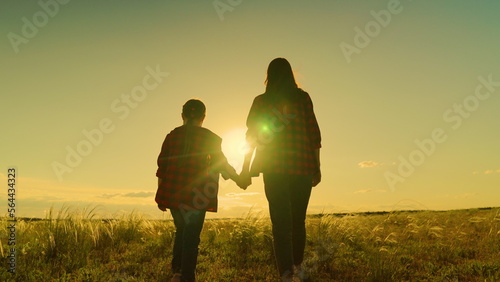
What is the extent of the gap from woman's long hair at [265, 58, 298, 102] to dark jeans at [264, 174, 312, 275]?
3.06 feet

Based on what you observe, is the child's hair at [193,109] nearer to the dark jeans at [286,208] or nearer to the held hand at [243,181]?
the held hand at [243,181]

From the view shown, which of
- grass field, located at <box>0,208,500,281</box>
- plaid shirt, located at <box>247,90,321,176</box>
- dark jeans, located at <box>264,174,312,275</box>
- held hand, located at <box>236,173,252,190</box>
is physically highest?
plaid shirt, located at <box>247,90,321,176</box>

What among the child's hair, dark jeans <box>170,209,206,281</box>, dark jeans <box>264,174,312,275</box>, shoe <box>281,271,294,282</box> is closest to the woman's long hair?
dark jeans <box>264,174,312,275</box>

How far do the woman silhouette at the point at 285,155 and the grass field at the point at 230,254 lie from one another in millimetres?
950

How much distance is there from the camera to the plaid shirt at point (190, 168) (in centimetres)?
425

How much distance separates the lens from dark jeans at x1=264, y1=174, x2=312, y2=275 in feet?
11.6

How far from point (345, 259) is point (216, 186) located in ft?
8.04

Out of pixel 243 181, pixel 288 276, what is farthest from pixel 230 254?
pixel 288 276

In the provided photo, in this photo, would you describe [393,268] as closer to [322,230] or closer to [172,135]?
[322,230]

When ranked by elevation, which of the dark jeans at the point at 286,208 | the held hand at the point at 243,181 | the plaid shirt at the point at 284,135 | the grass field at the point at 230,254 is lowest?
the grass field at the point at 230,254

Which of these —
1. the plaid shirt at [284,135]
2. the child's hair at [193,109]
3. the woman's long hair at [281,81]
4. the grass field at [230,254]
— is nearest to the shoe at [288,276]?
the grass field at [230,254]

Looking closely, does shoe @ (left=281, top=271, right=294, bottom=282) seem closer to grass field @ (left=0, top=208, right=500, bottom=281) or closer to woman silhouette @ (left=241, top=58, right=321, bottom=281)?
woman silhouette @ (left=241, top=58, right=321, bottom=281)

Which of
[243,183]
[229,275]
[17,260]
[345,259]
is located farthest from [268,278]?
[17,260]

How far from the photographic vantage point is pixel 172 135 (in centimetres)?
461
